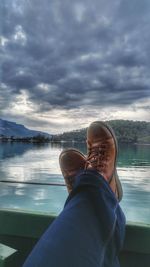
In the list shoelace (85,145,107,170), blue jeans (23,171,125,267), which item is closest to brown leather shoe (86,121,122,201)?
shoelace (85,145,107,170)

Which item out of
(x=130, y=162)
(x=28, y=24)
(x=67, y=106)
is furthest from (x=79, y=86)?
(x=130, y=162)

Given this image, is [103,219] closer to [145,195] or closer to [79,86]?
[79,86]

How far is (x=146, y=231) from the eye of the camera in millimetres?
637

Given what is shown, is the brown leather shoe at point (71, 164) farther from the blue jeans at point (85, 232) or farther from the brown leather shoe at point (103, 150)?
the blue jeans at point (85, 232)

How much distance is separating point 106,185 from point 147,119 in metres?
1.80

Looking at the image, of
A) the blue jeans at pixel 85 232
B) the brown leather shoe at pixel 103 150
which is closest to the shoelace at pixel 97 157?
the brown leather shoe at pixel 103 150

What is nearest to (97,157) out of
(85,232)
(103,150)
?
(103,150)

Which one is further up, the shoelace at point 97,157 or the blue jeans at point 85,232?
the shoelace at point 97,157

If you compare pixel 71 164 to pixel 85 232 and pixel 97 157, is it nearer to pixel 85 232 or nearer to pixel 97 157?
pixel 97 157

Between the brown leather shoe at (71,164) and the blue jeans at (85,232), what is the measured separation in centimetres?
18

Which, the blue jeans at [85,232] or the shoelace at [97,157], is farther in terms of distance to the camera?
the shoelace at [97,157]

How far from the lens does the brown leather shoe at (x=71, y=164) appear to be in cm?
77

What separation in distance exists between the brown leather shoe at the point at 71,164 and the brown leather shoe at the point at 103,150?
0.03 m

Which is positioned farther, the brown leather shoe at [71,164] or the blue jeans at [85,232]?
the brown leather shoe at [71,164]
